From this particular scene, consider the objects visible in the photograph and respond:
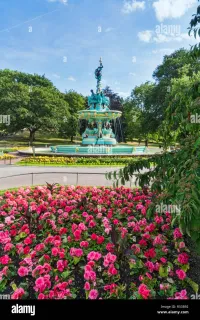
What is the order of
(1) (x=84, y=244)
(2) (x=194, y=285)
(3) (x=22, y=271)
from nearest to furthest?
(2) (x=194, y=285), (3) (x=22, y=271), (1) (x=84, y=244)

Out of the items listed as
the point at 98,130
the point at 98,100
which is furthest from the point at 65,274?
the point at 98,100

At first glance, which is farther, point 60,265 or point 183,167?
point 60,265

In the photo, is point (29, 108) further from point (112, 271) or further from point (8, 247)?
point (112, 271)

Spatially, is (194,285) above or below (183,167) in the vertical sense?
below

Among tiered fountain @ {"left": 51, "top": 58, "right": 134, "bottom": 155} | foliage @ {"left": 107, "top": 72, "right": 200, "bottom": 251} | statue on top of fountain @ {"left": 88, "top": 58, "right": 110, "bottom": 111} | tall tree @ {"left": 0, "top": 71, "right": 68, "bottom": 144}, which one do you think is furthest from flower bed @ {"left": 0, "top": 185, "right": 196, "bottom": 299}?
tall tree @ {"left": 0, "top": 71, "right": 68, "bottom": 144}

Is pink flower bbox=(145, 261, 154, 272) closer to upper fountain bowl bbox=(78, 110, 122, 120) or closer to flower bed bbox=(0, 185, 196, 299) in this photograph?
flower bed bbox=(0, 185, 196, 299)

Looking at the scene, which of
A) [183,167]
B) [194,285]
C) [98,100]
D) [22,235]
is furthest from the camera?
[98,100]

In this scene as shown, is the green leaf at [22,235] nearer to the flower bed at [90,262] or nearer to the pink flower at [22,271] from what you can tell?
the flower bed at [90,262]

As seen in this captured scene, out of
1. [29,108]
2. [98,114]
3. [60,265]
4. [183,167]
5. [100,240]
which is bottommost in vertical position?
[60,265]

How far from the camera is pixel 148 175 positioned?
4141 millimetres

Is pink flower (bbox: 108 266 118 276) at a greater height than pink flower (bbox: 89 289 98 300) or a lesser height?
greater

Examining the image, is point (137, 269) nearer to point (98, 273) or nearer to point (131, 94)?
point (98, 273)

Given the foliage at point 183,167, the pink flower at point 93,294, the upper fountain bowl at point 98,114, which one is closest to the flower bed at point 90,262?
the pink flower at point 93,294
